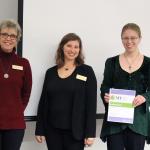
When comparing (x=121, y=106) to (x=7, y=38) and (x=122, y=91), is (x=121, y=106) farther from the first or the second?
(x=7, y=38)

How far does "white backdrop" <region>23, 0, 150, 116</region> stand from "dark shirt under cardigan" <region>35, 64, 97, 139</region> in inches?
11.9

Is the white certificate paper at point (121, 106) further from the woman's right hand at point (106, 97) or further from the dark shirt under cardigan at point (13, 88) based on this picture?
the dark shirt under cardigan at point (13, 88)

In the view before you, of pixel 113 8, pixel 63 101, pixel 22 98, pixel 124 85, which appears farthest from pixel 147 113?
pixel 113 8

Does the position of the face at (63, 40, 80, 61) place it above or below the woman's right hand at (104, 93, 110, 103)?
above

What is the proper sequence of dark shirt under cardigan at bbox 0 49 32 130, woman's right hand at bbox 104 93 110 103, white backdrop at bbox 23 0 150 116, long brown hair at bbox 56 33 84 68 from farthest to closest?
white backdrop at bbox 23 0 150 116, long brown hair at bbox 56 33 84 68, woman's right hand at bbox 104 93 110 103, dark shirt under cardigan at bbox 0 49 32 130

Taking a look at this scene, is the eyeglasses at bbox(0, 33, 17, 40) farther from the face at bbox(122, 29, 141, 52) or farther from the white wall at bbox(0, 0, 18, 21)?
the face at bbox(122, 29, 141, 52)

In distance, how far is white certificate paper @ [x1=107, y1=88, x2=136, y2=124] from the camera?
2.19m

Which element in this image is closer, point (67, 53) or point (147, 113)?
point (147, 113)

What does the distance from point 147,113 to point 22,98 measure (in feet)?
3.08

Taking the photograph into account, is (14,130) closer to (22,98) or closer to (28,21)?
(22,98)

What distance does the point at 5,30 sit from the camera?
2.12 m

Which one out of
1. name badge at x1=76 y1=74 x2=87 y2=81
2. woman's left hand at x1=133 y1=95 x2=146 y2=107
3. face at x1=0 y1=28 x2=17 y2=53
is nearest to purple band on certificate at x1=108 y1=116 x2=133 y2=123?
woman's left hand at x1=133 y1=95 x2=146 y2=107

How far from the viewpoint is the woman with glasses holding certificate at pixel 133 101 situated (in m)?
2.18

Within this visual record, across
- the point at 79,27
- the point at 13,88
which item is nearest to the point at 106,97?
the point at 13,88
